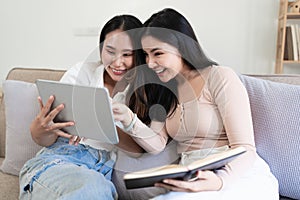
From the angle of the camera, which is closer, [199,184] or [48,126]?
[199,184]

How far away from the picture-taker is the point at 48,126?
1.07m

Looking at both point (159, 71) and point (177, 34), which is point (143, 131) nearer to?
point (159, 71)

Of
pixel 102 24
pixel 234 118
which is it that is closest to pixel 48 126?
pixel 234 118

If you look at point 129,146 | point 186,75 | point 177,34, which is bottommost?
point 129,146

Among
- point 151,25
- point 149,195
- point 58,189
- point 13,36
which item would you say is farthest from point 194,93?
point 13,36

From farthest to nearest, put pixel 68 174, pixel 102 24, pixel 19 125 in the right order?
1. pixel 102 24
2. pixel 19 125
3. pixel 68 174

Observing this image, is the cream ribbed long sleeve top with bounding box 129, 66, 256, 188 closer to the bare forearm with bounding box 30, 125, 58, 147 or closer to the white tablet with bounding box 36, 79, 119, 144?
the white tablet with bounding box 36, 79, 119, 144

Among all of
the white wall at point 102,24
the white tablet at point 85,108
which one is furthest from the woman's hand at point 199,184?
the white wall at point 102,24

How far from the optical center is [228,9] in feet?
6.82

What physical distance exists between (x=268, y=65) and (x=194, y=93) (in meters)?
1.20

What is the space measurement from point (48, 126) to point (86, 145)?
0.51 ft

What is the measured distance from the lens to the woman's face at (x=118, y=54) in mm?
1122

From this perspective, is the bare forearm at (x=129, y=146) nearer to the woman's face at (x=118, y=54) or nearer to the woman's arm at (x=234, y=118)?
the woman's face at (x=118, y=54)

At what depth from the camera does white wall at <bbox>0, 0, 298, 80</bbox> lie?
2.09m
